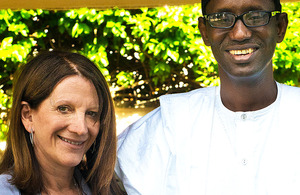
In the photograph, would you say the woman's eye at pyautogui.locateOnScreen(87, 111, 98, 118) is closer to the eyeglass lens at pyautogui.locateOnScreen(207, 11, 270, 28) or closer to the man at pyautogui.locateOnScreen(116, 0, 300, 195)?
the man at pyautogui.locateOnScreen(116, 0, 300, 195)

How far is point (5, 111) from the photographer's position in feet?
18.1

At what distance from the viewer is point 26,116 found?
91.7 inches

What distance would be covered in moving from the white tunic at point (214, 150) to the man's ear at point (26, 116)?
21.4 inches

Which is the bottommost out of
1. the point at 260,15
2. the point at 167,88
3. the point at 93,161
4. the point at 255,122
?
the point at 167,88

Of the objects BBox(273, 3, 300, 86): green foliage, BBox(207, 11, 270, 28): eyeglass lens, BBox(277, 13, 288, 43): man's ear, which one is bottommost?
BBox(273, 3, 300, 86): green foliage

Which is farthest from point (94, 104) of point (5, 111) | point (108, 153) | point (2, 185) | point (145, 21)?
point (5, 111)

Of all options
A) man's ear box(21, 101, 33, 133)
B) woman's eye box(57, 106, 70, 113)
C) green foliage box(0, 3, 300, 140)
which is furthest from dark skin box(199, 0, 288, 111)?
green foliage box(0, 3, 300, 140)

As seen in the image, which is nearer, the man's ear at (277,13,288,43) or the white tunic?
the white tunic

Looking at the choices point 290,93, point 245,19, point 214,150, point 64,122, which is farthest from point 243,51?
point 64,122

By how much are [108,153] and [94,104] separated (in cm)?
33

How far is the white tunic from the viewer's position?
2.32 metres

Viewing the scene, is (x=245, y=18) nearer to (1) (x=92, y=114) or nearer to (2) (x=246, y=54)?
(2) (x=246, y=54)

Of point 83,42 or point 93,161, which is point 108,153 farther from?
point 83,42

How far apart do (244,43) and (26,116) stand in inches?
41.2
